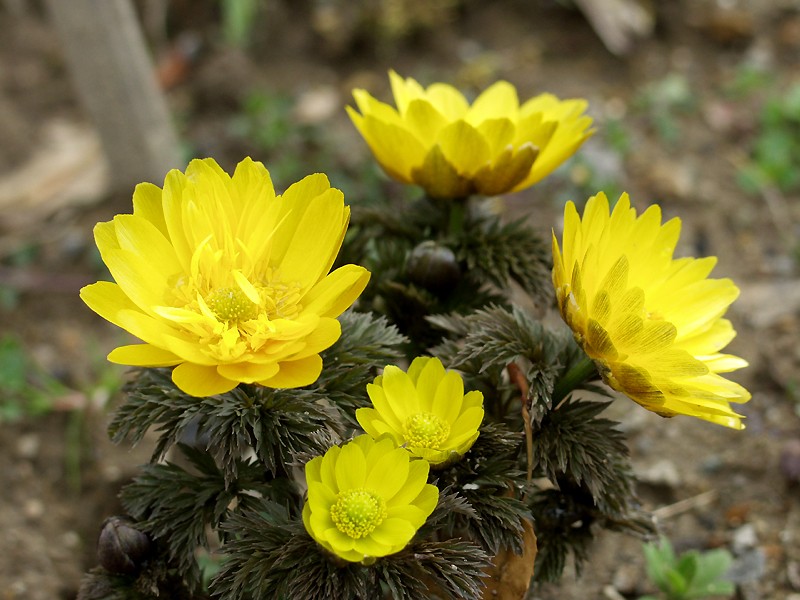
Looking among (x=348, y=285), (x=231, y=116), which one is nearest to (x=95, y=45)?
(x=231, y=116)

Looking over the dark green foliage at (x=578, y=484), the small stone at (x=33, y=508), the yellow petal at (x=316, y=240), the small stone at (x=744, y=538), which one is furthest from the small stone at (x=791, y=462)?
the small stone at (x=33, y=508)

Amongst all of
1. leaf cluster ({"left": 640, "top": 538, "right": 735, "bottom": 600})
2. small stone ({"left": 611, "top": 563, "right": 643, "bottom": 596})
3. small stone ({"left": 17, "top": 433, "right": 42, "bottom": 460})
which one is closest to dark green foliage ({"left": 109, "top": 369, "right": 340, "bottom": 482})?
leaf cluster ({"left": 640, "top": 538, "right": 735, "bottom": 600})

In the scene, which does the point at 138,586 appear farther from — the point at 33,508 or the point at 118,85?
the point at 118,85

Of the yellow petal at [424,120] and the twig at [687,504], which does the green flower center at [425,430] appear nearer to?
the yellow petal at [424,120]

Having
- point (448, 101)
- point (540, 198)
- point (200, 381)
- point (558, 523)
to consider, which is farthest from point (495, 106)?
point (540, 198)

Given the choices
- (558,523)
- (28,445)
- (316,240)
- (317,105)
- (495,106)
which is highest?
(316,240)

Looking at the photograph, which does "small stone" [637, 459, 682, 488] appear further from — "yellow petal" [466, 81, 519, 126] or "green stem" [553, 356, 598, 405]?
"yellow petal" [466, 81, 519, 126]
